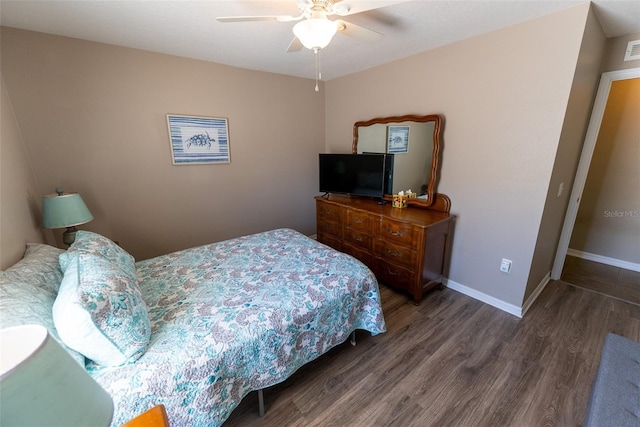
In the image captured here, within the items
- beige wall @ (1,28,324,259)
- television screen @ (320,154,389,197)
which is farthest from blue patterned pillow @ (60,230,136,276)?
television screen @ (320,154,389,197)

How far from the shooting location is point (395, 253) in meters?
2.48

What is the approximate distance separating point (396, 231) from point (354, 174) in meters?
0.95

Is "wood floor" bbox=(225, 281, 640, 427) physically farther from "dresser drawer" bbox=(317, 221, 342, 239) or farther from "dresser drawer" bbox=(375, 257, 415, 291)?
"dresser drawer" bbox=(317, 221, 342, 239)

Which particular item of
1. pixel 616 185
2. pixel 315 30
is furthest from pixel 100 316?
pixel 616 185

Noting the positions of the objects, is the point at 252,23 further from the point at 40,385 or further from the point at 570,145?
the point at 570,145

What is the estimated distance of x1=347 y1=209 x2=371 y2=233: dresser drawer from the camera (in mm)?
2701

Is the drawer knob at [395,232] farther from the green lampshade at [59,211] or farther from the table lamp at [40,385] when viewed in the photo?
the green lampshade at [59,211]

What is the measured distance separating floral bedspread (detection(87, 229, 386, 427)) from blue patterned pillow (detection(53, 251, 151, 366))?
0.24 ft

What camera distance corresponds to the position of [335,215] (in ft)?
10.2

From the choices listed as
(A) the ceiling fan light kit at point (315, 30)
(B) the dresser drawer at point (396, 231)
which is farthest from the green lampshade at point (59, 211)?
(B) the dresser drawer at point (396, 231)

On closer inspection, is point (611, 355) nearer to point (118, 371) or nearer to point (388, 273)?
point (388, 273)

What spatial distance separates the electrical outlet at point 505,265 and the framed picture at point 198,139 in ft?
9.68

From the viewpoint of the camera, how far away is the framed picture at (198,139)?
2.61 meters

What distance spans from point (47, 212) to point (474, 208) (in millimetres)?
3403
